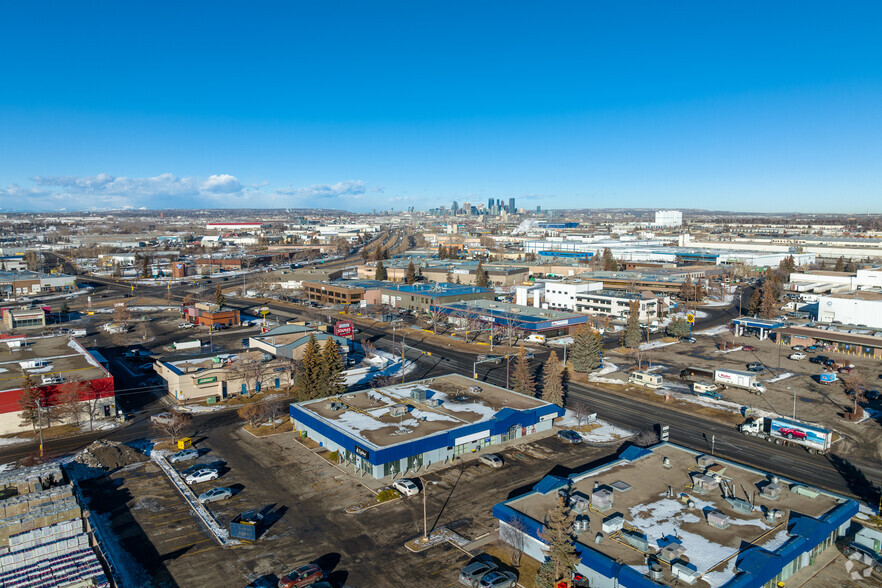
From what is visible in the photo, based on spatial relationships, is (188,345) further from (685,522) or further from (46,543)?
(685,522)

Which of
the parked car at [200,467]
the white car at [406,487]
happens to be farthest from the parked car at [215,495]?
the white car at [406,487]

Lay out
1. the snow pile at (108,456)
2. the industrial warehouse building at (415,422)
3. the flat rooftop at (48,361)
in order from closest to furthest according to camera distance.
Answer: the industrial warehouse building at (415,422) < the snow pile at (108,456) < the flat rooftop at (48,361)

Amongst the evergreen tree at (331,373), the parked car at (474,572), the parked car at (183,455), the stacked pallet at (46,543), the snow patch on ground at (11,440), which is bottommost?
the snow patch on ground at (11,440)

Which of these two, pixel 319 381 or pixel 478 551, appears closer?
pixel 478 551

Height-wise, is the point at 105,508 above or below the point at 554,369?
below

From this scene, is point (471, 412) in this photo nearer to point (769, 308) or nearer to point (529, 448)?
point (529, 448)

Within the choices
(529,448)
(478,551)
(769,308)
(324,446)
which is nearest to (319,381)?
(324,446)

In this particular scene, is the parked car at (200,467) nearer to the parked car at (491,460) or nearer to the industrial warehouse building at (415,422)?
the industrial warehouse building at (415,422)
